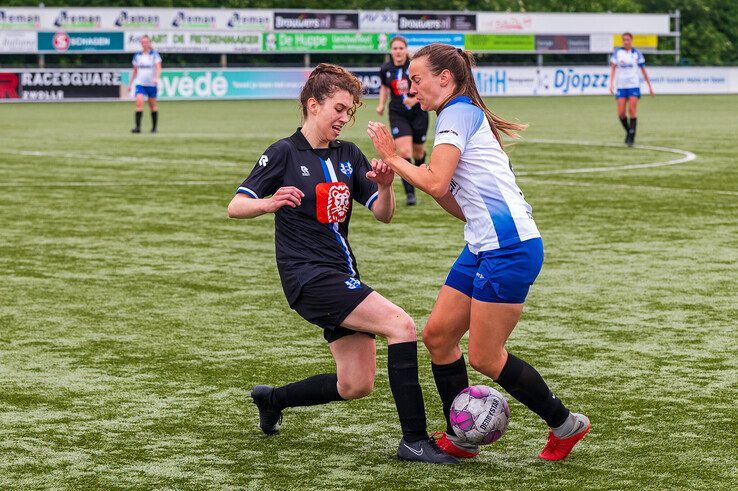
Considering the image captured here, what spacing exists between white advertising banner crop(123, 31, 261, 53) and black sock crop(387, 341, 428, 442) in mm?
46047

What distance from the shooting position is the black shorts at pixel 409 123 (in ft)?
52.7

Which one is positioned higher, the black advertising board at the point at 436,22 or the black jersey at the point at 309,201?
the black advertising board at the point at 436,22

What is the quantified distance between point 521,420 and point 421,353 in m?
1.62

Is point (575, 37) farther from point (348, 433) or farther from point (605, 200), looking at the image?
point (348, 433)

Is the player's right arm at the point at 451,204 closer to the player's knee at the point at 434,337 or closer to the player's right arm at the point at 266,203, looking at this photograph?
the player's knee at the point at 434,337

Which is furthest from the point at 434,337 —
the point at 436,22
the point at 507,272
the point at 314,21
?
the point at 436,22

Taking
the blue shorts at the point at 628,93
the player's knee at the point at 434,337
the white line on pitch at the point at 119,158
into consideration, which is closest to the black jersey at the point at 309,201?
the player's knee at the point at 434,337

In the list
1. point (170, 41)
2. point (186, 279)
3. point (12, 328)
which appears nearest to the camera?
point (12, 328)

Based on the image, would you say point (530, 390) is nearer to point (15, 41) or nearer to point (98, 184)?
point (98, 184)

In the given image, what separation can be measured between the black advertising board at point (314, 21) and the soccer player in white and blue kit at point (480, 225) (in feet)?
161

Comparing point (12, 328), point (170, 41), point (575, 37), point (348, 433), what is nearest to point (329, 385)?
point (348, 433)

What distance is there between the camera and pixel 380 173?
561 centimetres

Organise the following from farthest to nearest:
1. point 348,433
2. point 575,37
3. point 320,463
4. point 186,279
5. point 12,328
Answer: point 575,37, point 186,279, point 12,328, point 348,433, point 320,463

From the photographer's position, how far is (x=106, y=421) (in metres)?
6.43
